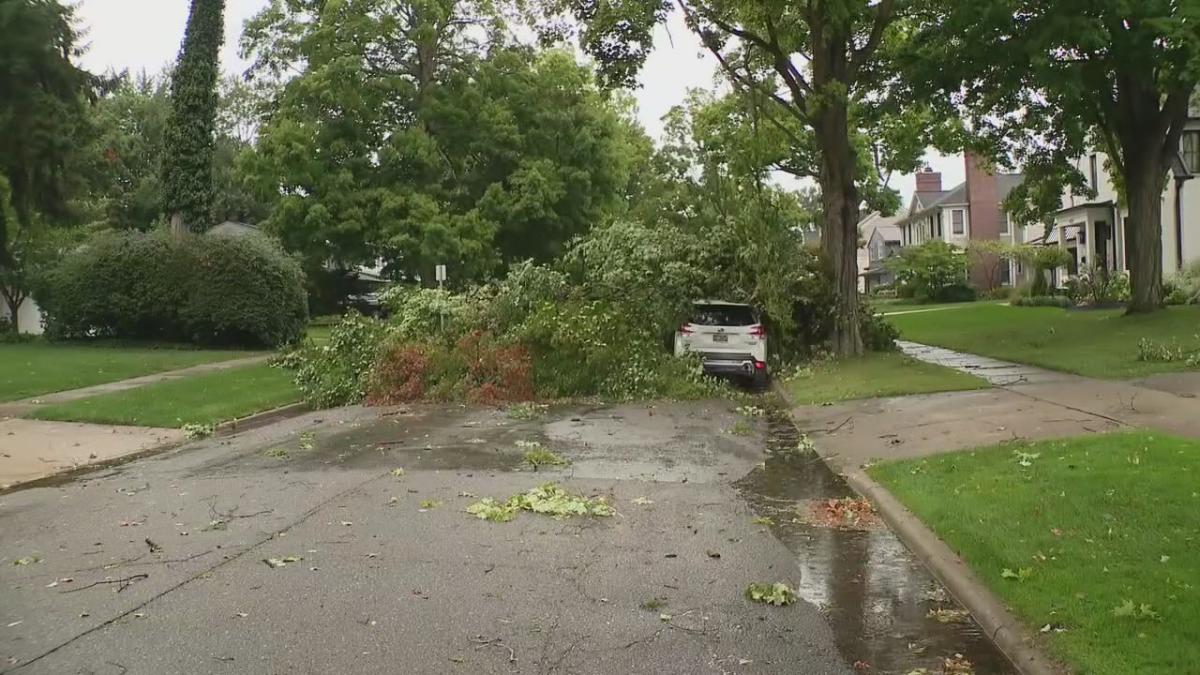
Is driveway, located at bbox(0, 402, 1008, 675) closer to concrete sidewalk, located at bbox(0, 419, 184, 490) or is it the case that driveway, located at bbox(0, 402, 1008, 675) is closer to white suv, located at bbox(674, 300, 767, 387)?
concrete sidewalk, located at bbox(0, 419, 184, 490)

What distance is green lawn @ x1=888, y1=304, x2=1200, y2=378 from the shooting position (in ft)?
53.2

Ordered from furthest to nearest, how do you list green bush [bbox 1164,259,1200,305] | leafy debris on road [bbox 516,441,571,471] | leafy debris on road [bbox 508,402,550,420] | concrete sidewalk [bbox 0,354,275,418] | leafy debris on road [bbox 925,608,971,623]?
green bush [bbox 1164,259,1200,305], concrete sidewalk [bbox 0,354,275,418], leafy debris on road [bbox 508,402,550,420], leafy debris on road [bbox 516,441,571,471], leafy debris on road [bbox 925,608,971,623]

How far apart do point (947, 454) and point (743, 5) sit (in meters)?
12.5

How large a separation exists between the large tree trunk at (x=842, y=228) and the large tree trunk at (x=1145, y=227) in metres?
7.31

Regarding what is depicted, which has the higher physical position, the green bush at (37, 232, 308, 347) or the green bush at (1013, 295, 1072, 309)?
Result: the green bush at (37, 232, 308, 347)

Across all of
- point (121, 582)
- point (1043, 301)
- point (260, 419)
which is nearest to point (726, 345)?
point (260, 419)

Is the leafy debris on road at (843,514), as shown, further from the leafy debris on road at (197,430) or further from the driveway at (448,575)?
the leafy debris on road at (197,430)

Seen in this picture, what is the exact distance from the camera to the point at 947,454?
32.3ft

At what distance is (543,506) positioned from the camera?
8.45 meters

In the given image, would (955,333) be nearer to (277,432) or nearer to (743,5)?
(743,5)

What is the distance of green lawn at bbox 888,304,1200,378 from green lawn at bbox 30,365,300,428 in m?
13.5

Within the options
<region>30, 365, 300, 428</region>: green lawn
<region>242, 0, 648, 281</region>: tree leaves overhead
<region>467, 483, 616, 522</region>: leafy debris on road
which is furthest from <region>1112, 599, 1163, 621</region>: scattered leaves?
<region>242, 0, 648, 281</region>: tree leaves overhead

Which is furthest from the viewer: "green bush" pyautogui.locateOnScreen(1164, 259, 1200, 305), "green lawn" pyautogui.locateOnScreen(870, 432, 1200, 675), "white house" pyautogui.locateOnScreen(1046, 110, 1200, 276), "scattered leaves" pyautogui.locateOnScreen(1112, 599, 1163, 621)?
"white house" pyautogui.locateOnScreen(1046, 110, 1200, 276)

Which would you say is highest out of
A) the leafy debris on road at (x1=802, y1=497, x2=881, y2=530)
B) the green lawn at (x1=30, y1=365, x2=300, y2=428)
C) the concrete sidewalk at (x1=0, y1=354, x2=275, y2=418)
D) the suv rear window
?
the suv rear window
